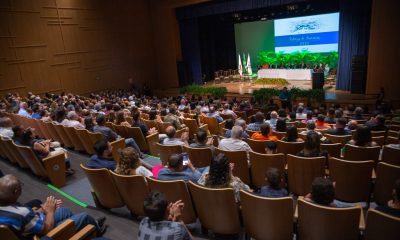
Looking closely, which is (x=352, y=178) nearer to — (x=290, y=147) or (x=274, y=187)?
(x=290, y=147)

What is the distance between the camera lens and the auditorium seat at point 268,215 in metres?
2.22

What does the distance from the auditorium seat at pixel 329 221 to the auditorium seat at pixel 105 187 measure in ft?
Answer: 6.16

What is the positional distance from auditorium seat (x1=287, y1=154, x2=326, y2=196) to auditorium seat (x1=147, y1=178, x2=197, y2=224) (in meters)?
1.27

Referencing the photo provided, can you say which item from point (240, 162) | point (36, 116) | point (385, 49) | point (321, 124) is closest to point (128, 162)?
point (240, 162)

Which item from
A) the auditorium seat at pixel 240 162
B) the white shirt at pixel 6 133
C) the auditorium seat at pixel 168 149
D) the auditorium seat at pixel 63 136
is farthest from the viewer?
the auditorium seat at pixel 63 136

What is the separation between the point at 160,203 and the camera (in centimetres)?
185

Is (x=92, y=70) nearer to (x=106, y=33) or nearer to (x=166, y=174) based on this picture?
(x=106, y=33)

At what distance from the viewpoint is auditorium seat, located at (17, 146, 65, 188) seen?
3959mm

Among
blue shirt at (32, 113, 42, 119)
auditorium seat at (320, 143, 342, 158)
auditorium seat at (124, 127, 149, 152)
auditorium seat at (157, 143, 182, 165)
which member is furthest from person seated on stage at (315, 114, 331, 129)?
blue shirt at (32, 113, 42, 119)

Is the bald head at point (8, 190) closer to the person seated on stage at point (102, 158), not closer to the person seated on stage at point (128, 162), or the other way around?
the person seated on stage at point (128, 162)

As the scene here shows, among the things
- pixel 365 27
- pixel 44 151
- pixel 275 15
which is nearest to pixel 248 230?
pixel 44 151

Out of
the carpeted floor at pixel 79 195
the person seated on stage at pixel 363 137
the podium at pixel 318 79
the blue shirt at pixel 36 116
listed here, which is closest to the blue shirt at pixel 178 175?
the carpeted floor at pixel 79 195

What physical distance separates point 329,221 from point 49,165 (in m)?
3.51

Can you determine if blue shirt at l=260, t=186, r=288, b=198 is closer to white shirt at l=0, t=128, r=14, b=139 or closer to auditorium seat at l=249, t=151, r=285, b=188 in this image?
auditorium seat at l=249, t=151, r=285, b=188
